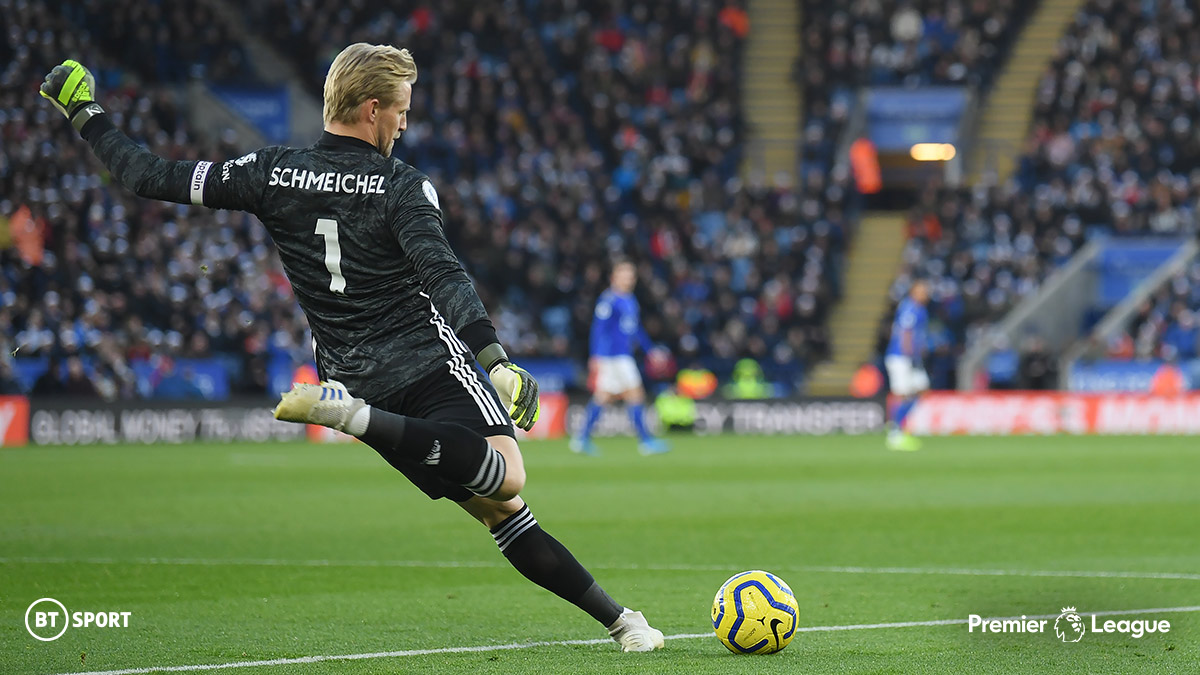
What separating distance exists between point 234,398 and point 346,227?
20.0m

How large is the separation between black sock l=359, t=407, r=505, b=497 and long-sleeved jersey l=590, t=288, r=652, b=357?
601 inches

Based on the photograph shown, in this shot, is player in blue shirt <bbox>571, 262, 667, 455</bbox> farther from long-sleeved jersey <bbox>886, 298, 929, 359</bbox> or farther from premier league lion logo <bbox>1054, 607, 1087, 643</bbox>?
premier league lion logo <bbox>1054, 607, 1087, 643</bbox>

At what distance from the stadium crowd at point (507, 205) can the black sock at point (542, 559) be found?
17.4 metres

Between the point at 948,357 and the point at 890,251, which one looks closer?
the point at 948,357

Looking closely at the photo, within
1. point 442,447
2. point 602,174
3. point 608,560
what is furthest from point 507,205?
point 442,447

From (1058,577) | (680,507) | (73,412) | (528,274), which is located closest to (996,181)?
(528,274)

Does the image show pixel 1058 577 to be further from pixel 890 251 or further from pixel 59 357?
pixel 890 251

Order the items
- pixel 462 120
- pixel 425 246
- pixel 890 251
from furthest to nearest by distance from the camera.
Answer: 1. pixel 890 251
2. pixel 462 120
3. pixel 425 246

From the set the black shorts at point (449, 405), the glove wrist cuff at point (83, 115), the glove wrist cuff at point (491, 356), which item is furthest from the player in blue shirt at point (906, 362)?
the glove wrist cuff at point (491, 356)

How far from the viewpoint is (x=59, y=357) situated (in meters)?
23.3

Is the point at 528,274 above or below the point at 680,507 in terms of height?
above

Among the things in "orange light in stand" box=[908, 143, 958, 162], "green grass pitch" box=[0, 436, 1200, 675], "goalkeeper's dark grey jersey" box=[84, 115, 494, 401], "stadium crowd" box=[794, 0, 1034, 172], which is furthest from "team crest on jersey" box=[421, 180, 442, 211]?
"orange light in stand" box=[908, 143, 958, 162]

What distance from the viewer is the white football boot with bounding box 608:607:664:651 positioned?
583cm

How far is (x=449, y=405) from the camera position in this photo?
5.41 m
